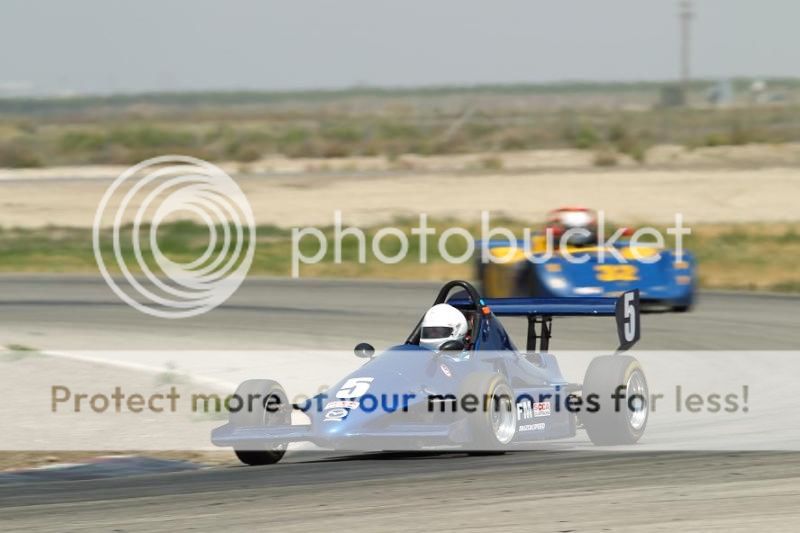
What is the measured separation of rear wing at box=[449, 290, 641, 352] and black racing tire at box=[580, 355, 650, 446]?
387 millimetres

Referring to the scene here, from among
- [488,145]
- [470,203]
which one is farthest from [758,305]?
[488,145]

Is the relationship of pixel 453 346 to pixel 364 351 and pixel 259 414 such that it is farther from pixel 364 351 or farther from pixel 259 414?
pixel 259 414

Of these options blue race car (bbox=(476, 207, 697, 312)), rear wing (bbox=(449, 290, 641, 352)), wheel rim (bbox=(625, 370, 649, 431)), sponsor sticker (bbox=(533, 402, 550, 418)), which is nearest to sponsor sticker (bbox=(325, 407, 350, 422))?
sponsor sticker (bbox=(533, 402, 550, 418))

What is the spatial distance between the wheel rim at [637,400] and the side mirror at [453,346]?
133 centimetres

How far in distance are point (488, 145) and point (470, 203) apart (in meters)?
28.0

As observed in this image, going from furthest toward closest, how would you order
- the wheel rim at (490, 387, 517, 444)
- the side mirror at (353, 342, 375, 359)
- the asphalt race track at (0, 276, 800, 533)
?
the side mirror at (353, 342, 375, 359) → the wheel rim at (490, 387, 517, 444) → the asphalt race track at (0, 276, 800, 533)

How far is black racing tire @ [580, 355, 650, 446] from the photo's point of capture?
10.3 m

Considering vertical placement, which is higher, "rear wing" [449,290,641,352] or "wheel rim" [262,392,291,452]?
"rear wing" [449,290,641,352]

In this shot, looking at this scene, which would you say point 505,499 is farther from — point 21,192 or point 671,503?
point 21,192

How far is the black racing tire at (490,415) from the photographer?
9305 millimetres

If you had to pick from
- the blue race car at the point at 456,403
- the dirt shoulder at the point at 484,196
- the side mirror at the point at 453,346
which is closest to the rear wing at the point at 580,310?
the blue race car at the point at 456,403

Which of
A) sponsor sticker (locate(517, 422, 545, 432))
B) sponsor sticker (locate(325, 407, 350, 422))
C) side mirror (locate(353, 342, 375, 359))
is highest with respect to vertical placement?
side mirror (locate(353, 342, 375, 359))

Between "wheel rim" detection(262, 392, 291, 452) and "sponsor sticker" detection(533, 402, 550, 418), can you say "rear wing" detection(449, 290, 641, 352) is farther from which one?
"wheel rim" detection(262, 392, 291, 452)

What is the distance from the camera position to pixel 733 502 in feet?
25.9
